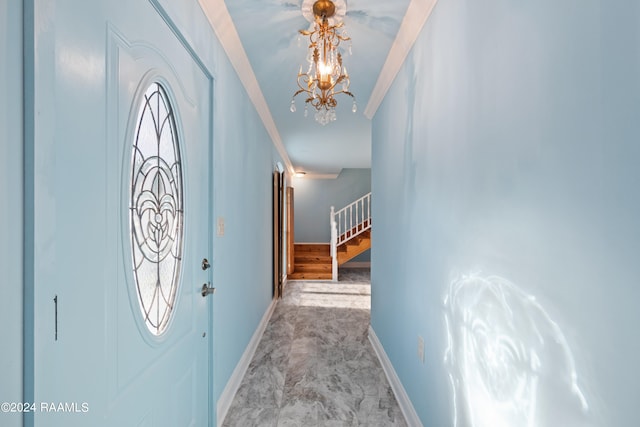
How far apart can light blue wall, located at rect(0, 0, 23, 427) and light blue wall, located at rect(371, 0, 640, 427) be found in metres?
1.15

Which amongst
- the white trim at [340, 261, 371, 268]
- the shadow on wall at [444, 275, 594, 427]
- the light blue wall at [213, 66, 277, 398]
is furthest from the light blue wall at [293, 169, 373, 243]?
the shadow on wall at [444, 275, 594, 427]

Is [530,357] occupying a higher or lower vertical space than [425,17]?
lower

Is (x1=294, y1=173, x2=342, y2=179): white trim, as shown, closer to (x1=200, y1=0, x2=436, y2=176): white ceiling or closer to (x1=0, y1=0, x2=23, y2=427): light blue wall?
(x1=200, y1=0, x2=436, y2=176): white ceiling

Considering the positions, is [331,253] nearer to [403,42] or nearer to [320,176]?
[320,176]

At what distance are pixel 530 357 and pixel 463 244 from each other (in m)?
0.48

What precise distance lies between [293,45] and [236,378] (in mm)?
2352

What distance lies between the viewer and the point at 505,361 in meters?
0.96

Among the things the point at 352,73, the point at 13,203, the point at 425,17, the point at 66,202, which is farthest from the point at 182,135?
the point at 352,73

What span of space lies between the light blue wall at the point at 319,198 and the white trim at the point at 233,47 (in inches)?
190

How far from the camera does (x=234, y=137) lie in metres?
2.19

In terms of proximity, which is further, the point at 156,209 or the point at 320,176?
the point at 320,176

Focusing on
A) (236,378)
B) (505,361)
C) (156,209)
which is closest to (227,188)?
(156,209)

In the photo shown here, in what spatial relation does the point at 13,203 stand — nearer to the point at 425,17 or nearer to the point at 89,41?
the point at 89,41

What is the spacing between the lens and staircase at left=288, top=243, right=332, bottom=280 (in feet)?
20.6
